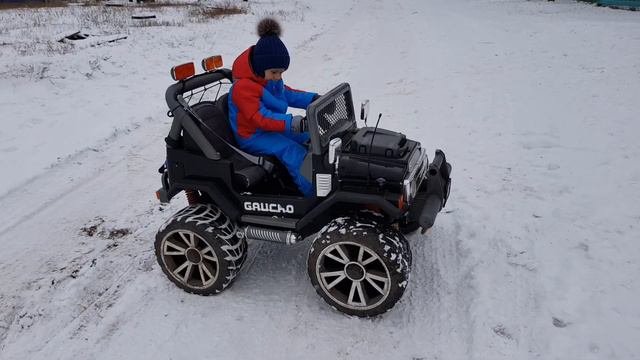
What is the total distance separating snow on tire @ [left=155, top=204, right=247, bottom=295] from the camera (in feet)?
12.0

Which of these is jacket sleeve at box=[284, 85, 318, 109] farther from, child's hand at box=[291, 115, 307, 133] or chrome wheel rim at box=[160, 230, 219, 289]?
chrome wheel rim at box=[160, 230, 219, 289]

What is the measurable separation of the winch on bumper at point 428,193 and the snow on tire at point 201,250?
55.9 inches

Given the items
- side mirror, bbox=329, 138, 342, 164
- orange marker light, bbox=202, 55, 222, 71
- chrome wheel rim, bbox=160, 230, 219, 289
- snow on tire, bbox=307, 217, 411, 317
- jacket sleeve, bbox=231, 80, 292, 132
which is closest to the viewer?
snow on tire, bbox=307, 217, 411, 317

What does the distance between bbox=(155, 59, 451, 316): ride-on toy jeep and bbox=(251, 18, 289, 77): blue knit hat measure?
0.47 meters

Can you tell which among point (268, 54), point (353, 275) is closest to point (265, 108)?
point (268, 54)

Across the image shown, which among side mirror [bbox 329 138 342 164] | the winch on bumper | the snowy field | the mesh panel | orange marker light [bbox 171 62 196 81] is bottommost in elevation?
the snowy field

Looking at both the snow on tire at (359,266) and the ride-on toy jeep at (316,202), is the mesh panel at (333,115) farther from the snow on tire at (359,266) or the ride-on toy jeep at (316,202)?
the snow on tire at (359,266)

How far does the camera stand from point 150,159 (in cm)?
643

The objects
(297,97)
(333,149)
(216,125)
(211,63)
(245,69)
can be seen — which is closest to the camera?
(333,149)

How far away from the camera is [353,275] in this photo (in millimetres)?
3451

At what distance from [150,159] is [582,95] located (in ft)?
24.8

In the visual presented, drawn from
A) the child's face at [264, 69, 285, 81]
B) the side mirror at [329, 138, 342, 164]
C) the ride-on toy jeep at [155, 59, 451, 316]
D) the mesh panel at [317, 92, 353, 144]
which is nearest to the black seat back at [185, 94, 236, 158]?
the ride-on toy jeep at [155, 59, 451, 316]

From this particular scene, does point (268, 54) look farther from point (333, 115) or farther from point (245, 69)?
point (333, 115)

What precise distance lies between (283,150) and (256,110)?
40 cm
